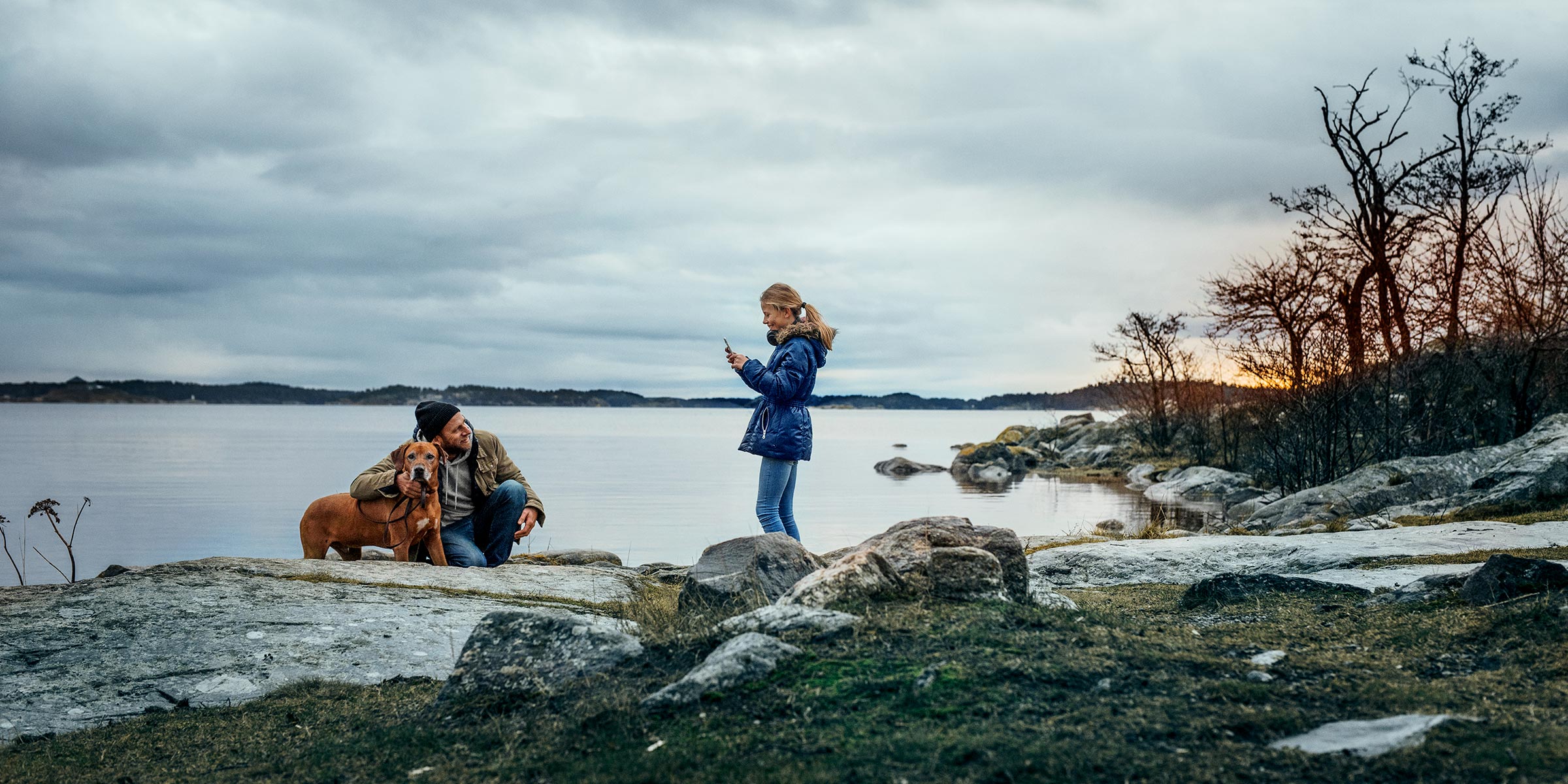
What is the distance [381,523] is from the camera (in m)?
8.62

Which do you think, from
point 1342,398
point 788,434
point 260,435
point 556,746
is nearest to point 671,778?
point 556,746

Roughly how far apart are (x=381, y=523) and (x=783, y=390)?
3.67 metres

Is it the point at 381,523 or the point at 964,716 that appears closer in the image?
the point at 964,716

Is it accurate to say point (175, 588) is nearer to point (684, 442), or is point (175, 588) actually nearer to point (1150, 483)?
point (1150, 483)

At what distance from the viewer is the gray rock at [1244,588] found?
6.01 metres

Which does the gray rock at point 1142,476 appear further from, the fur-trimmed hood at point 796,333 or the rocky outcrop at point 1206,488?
the fur-trimmed hood at point 796,333

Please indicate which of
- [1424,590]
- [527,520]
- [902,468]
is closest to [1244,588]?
[1424,590]

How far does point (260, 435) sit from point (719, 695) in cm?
7530

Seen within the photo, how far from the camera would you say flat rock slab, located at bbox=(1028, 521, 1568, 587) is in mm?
8008

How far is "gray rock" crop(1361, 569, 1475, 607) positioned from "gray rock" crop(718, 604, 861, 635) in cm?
305

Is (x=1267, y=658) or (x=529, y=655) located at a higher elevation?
(x=1267, y=658)

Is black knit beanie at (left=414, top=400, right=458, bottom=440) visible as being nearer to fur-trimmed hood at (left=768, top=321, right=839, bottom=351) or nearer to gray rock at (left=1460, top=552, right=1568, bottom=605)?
fur-trimmed hood at (left=768, top=321, right=839, bottom=351)

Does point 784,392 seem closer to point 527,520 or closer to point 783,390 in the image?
point 783,390

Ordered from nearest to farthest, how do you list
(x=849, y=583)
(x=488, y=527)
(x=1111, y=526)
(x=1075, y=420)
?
1. (x=849, y=583)
2. (x=488, y=527)
3. (x=1111, y=526)
4. (x=1075, y=420)
